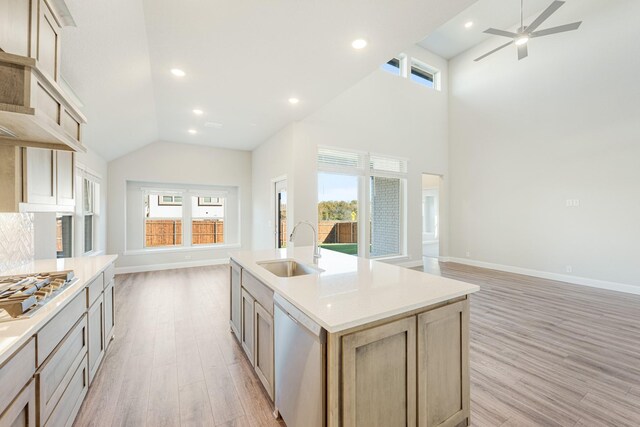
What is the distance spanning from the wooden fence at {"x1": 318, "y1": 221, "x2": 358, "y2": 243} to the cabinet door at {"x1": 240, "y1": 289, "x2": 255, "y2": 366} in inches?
129

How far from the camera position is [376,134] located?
595 cm

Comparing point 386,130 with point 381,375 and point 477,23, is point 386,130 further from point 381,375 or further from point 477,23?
point 381,375

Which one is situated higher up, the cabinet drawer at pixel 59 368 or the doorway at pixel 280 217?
the doorway at pixel 280 217

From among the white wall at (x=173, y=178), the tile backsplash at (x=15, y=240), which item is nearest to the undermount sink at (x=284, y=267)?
the tile backsplash at (x=15, y=240)

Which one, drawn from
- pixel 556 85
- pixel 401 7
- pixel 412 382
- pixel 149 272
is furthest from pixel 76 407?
pixel 556 85

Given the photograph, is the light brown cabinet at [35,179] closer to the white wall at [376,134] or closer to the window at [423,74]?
the white wall at [376,134]

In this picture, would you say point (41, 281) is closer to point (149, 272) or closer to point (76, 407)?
point (76, 407)

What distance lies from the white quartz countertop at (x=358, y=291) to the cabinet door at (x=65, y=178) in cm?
136

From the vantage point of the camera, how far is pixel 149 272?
5.91 m

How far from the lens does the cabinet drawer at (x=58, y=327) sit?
1.22 metres

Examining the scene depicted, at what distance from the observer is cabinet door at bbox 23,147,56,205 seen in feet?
4.90

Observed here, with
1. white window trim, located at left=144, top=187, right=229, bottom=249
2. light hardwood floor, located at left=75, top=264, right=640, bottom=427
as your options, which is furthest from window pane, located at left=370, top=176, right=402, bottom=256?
white window trim, located at left=144, top=187, right=229, bottom=249

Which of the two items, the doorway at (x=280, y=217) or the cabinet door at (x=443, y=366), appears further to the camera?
the doorway at (x=280, y=217)

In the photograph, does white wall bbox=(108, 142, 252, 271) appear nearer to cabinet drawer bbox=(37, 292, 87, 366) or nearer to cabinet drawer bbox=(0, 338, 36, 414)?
cabinet drawer bbox=(37, 292, 87, 366)
